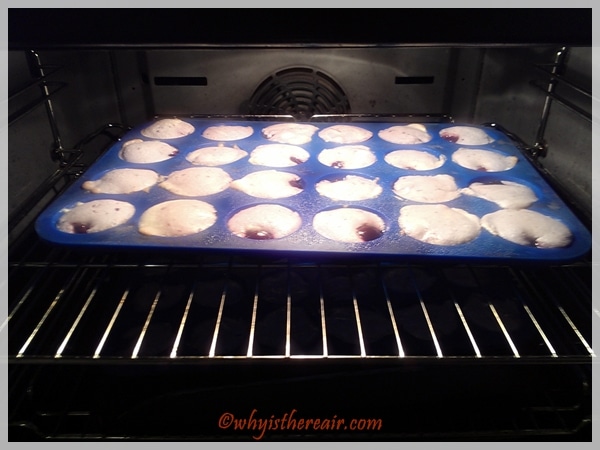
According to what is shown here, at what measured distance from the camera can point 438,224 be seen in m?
1.11

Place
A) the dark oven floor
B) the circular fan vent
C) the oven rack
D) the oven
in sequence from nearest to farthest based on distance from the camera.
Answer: the oven → the dark oven floor → the oven rack → the circular fan vent

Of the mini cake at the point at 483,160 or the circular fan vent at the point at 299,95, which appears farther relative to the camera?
the circular fan vent at the point at 299,95

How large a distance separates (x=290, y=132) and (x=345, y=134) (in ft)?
0.62

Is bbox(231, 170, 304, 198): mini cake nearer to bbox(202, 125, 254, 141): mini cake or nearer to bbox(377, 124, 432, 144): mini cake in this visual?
bbox(202, 125, 254, 141): mini cake

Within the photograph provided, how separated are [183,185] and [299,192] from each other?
33 cm

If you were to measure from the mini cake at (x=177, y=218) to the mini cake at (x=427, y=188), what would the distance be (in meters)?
0.52

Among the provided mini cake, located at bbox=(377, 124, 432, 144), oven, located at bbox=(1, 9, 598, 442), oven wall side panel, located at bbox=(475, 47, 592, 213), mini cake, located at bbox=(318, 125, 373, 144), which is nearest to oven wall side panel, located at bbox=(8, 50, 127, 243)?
oven, located at bbox=(1, 9, 598, 442)

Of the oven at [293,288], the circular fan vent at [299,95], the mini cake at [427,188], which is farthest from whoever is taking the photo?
the circular fan vent at [299,95]

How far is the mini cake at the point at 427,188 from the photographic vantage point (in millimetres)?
1231

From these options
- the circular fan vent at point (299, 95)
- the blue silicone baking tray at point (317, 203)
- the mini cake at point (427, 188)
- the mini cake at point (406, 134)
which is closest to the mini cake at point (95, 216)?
the blue silicone baking tray at point (317, 203)

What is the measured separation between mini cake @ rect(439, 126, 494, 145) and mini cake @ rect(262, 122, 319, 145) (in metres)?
0.45

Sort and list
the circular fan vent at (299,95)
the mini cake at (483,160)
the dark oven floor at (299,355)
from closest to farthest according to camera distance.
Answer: the dark oven floor at (299,355) → the mini cake at (483,160) → the circular fan vent at (299,95)

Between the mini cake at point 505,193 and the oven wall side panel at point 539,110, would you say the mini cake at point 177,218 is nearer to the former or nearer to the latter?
the mini cake at point 505,193

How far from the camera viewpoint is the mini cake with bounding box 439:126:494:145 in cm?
152
